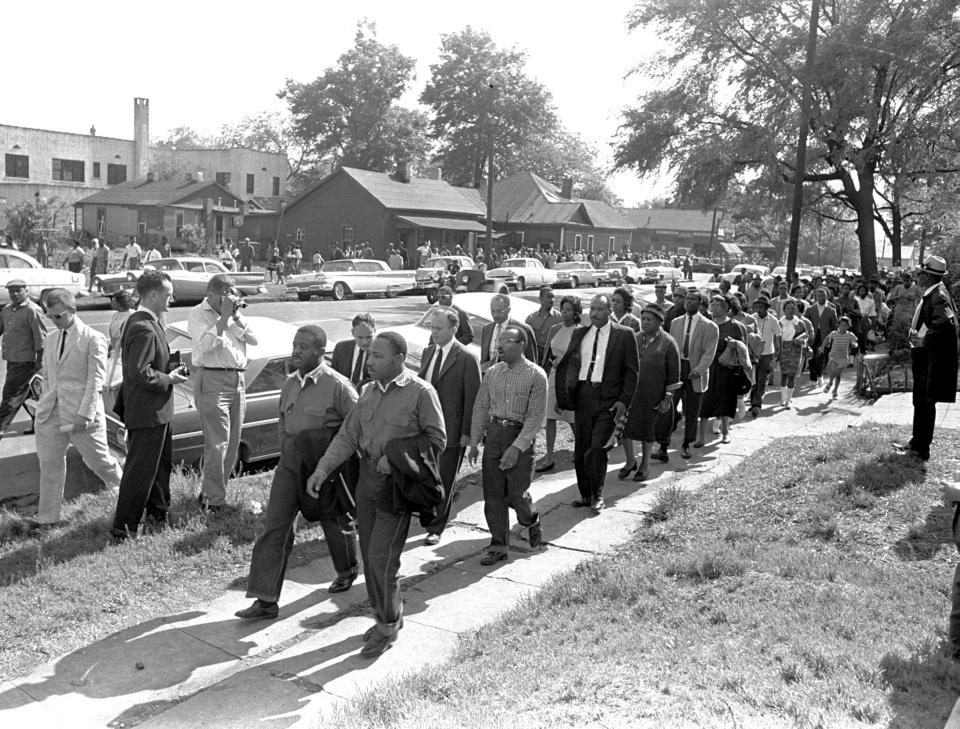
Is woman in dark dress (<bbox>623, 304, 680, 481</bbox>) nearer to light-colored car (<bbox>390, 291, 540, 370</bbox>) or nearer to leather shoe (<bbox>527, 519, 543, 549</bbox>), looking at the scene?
leather shoe (<bbox>527, 519, 543, 549</bbox>)

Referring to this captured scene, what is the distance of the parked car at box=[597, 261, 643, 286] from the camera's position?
160 ft

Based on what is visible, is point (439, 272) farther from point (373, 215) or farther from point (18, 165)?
point (18, 165)

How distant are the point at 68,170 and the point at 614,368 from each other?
2399 inches

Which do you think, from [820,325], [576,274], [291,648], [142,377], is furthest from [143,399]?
[576,274]

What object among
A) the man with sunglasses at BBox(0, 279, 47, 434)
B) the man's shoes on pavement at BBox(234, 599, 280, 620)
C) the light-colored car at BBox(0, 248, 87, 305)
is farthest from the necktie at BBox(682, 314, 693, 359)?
the light-colored car at BBox(0, 248, 87, 305)

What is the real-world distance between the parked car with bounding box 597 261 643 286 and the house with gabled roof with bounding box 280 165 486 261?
10168 millimetres

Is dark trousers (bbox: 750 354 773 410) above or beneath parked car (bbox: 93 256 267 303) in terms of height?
beneath

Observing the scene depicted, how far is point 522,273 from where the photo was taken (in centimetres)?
4328

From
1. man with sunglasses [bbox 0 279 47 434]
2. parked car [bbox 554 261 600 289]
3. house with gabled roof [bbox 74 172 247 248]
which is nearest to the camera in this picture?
man with sunglasses [bbox 0 279 47 434]

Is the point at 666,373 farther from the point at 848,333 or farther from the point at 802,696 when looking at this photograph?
the point at 848,333

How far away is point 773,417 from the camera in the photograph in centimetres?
1337

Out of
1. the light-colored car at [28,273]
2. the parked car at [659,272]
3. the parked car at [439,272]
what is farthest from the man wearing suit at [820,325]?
the parked car at [659,272]

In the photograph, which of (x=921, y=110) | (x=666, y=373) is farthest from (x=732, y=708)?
(x=921, y=110)

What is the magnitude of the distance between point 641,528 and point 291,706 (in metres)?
3.75
